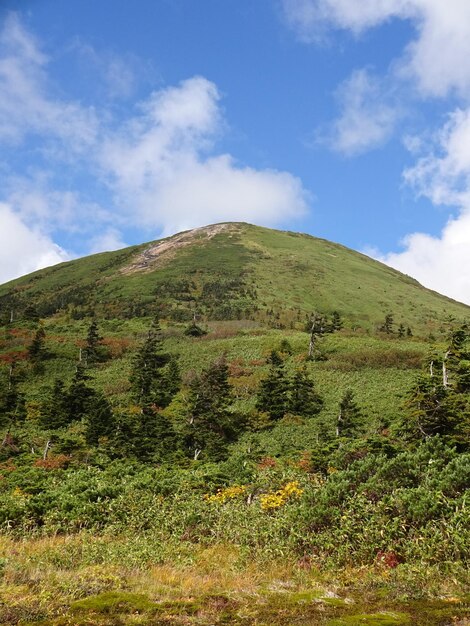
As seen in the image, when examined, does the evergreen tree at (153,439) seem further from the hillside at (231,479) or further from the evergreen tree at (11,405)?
the evergreen tree at (11,405)

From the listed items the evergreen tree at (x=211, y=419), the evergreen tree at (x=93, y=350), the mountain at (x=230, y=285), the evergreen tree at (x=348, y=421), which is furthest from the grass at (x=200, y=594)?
the mountain at (x=230, y=285)

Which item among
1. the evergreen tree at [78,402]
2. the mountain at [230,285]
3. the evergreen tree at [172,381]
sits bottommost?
the evergreen tree at [78,402]

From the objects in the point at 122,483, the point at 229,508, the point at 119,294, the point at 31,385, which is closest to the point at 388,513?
the point at 229,508

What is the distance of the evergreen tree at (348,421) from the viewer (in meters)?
28.9

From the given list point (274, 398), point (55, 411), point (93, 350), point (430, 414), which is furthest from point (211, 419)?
point (93, 350)

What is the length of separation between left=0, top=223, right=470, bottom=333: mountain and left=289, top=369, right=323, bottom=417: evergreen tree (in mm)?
44501

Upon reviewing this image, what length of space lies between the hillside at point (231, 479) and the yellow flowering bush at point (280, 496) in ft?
0.22

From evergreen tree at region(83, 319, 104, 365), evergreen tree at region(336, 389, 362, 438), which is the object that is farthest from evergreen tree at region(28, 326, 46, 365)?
evergreen tree at region(336, 389, 362, 438)

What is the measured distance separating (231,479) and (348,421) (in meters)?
16.4

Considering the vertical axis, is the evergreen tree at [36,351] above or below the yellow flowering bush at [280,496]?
above

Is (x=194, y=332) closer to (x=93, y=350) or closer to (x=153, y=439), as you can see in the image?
(x=93, y=350)

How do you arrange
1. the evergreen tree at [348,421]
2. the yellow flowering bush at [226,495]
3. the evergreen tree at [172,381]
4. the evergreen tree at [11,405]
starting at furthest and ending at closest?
the evergreen tree at [172,381] < the evergreen tree at [11,405] < the evergreen tree at [348,421] < the yellow flowering bush at [226,495]

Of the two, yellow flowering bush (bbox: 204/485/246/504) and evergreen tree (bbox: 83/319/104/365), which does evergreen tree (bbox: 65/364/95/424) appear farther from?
yellow flowering bush (bbox: 204/485/246/504)

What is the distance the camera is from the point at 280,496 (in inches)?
459
